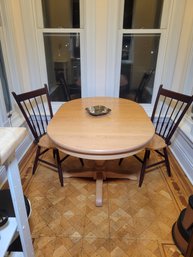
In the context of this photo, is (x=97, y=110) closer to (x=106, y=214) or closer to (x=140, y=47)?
(x=106, y=214)

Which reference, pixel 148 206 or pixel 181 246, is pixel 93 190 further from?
pixel 181 246

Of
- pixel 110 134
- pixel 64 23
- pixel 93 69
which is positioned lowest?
pixel 110 134

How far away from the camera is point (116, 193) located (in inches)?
73.8

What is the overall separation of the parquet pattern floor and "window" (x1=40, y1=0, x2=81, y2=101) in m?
1.15

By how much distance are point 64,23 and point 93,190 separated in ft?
6.53

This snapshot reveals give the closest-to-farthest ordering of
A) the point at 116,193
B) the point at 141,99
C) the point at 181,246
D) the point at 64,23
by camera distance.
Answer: the point at 181,246
the point at 116,193
the point at 64,23
the point at 141,99

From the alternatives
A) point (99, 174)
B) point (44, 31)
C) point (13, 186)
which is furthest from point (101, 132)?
point (44, 31)

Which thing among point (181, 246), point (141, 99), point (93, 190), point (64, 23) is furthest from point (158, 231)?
point (64, 23)

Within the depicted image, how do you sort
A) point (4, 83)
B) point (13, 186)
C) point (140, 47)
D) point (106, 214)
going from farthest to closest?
1. point (140, 47)
2. point (4, 83)
3. point (106, 214)
4. point (13, 186)

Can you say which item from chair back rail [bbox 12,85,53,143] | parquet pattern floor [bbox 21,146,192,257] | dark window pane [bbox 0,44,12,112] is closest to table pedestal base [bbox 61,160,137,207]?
parquet pattern floor [bbox 21,146,192,257]

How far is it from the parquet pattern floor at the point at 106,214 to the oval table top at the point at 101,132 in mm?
661

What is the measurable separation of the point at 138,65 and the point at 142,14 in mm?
585

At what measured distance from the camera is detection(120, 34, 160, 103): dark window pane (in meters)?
2.38

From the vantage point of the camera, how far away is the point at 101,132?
4.78 ft
